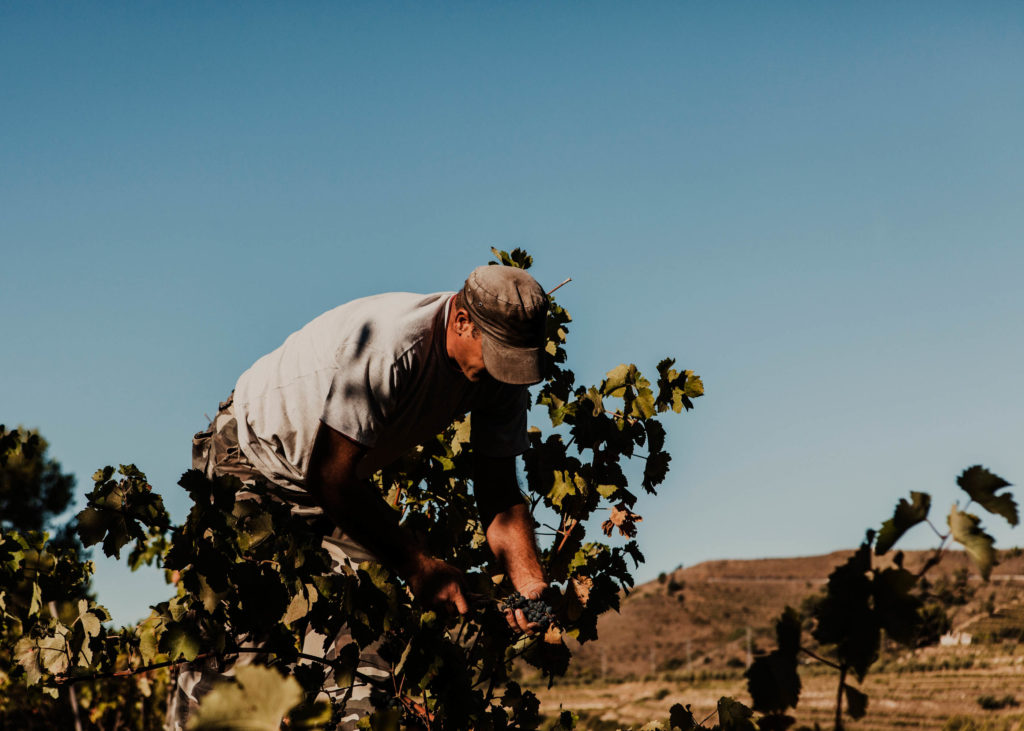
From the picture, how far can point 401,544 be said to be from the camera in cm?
261

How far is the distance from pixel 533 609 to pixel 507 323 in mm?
825

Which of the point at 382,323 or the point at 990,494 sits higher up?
the point at 382,323

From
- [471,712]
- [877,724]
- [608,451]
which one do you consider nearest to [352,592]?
[471,712]

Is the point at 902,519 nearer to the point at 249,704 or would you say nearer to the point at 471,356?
the point at 249,704

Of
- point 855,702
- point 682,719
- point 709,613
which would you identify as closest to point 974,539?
point 855,702

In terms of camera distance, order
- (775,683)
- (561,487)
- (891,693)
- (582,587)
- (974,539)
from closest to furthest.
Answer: (974,539) < (775,683) < (582,587) < (561,487) < (891,693)

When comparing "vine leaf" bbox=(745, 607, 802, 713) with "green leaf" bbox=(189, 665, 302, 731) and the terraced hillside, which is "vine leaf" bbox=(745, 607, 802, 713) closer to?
the terraced hillside

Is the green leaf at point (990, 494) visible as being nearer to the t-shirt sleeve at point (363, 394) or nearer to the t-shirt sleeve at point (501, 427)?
the t-shirt sleeve at point (363, 394)

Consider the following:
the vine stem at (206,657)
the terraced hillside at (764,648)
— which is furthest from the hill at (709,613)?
the vine stem at (206,657)

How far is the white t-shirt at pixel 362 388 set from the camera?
262 cm

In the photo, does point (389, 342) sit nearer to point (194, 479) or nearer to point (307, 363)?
point (307, 363)

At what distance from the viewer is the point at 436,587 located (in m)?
2.58

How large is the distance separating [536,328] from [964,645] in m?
30.2

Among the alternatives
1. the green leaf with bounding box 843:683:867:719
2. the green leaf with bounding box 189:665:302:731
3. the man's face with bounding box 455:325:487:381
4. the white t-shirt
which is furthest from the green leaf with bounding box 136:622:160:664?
the green leaf with bounding box 843:683:867:719
